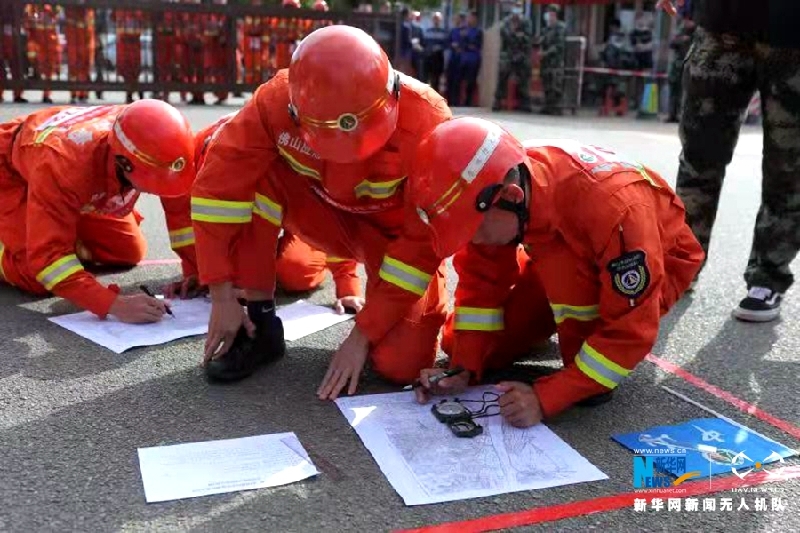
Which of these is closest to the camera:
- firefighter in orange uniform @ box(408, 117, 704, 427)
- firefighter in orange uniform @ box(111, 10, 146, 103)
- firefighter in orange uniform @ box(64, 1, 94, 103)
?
firefighter in orange uniform @ box(408, 117, 704, 427)

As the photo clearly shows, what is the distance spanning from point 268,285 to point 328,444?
0.81 metres

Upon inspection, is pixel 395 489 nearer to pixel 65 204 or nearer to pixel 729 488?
pixel 729 488

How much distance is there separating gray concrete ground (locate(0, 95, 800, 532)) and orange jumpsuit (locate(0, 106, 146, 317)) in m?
0.18

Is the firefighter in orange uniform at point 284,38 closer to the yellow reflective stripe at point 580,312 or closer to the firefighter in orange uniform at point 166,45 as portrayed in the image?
the firefighter in orange uniform at point 166,45

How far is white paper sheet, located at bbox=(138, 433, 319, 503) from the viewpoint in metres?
2.07

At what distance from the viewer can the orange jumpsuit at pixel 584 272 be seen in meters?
2.41

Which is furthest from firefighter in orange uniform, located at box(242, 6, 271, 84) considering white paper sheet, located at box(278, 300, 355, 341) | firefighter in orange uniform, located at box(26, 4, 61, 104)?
white paper sheet, located at box(278, 300, 355, 341)

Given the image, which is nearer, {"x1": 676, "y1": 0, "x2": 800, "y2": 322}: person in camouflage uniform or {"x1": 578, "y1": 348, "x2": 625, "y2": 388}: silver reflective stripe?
{"x1": 578, "y1": 348, "x2": 625, "y2": 388}: silver reflective stripe

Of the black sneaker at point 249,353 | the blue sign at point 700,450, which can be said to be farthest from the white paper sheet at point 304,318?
the blue sign at point 700,450

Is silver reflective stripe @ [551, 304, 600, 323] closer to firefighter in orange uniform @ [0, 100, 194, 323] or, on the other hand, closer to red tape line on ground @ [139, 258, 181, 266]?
firefighter in orange uniform @ [0, 100, 194, 323]

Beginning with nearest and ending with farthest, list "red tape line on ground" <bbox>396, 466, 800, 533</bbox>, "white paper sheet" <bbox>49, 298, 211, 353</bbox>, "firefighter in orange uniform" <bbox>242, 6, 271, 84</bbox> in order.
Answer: "red tape line on ground" <bbox>396, 466, 800, 533</bbox> → "white paper sheet" <bbox>49, 298, 211, 353</bbox> → "firefighter in orange uniform" <bbox>242, 6, 271, 84</bbox>

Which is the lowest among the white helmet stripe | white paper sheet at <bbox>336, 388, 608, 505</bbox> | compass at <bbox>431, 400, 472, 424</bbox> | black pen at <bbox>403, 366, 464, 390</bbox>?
white paper sheet at <bbox>336, 388, 608, 505</bbox>

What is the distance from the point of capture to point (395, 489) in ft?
6.95

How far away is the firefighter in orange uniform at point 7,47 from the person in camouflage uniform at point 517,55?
7.92 meters
